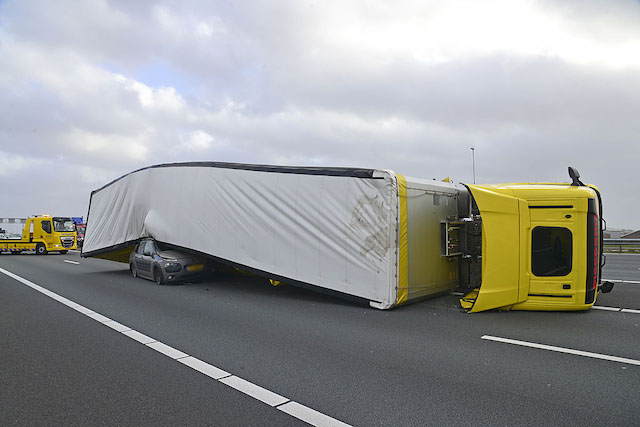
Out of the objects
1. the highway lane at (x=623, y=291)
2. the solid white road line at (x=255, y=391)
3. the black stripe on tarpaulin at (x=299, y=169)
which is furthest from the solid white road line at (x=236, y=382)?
the highway lane at (x=623, y=291)

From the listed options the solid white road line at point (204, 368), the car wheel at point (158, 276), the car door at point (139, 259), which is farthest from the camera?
the car door at point (139, 259)

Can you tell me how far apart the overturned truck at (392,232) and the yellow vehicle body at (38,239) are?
22.9 m

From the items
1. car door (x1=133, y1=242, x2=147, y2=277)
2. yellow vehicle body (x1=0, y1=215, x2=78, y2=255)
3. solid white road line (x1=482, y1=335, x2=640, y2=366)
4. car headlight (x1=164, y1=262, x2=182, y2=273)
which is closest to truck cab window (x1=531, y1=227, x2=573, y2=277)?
solid white road line (x1=482, y1=335, x2=640, y2=366)

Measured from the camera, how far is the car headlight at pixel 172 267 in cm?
1248

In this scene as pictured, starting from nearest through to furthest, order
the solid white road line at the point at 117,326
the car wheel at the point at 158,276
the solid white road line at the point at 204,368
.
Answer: the solid white road line at the point at 204,368 → the solid white road line at the point at 117,326 → the car wheel at the point at 158,276

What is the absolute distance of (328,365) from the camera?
5238mm

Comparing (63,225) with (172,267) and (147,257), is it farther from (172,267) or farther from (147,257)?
(172,267)

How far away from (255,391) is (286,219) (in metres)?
5.58

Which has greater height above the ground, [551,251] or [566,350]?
[551,251]

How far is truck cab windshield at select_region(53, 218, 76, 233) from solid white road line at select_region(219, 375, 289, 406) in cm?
3152

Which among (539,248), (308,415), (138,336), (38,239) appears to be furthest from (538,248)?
(38,239)

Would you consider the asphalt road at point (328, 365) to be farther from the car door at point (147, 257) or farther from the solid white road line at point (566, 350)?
the car door at point (147, 257)

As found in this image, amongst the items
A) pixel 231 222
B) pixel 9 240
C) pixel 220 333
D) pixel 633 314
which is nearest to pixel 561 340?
pixel 633 314

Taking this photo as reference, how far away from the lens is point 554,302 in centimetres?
783
